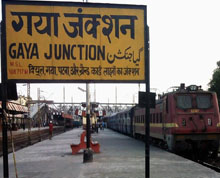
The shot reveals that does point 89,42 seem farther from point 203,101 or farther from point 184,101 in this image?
point 203,101

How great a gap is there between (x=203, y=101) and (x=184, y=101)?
94 centimetres

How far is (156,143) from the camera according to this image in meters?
21.7

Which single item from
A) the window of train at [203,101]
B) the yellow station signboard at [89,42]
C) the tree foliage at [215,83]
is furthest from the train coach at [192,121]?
the tree foliage at [215,83]

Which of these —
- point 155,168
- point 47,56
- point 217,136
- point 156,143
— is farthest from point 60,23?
point 156,143

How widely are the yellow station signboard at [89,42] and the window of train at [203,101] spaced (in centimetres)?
911

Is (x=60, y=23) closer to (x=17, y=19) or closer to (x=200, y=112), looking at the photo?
(x=17, y=19)

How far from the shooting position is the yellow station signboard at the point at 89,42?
838 centimetres

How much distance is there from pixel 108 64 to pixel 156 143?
555 inches

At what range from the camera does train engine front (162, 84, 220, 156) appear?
16.3 meters

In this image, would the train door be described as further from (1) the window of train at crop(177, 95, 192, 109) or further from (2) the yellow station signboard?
(2) the yellow station signboard

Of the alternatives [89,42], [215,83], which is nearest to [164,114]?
[89,42]

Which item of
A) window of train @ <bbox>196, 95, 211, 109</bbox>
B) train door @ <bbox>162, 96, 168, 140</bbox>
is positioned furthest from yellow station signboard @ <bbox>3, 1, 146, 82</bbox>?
window of train @ <bbox>196, 95, 211, 109</bbox>

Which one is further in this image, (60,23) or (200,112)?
(200,112)

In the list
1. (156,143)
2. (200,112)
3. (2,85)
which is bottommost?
(156,143)
